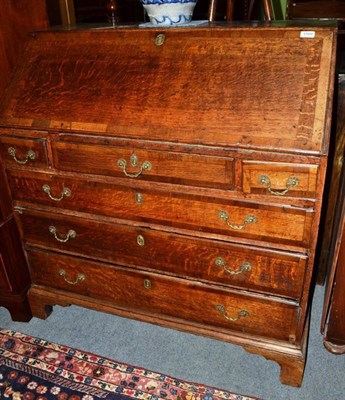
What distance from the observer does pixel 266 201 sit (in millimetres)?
1395

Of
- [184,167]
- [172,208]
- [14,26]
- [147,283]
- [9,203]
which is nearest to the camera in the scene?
[184,167]

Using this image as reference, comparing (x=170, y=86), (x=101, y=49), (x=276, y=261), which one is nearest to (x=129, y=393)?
(x=276, y=261)

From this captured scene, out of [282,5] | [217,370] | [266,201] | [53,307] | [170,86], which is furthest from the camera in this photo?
[282,5]

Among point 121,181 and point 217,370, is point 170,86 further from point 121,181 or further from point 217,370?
point 217,370

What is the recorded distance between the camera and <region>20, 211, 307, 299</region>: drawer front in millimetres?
1530

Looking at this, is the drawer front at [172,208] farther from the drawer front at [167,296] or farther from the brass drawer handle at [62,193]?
the drawer front at [167,296]

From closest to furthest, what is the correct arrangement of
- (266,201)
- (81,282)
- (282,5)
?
(266,201)
(81,282)
(282,5)

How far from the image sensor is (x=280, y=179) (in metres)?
1.34

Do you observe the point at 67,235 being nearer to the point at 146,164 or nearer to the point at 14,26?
the point at 146,164

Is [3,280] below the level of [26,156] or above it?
below

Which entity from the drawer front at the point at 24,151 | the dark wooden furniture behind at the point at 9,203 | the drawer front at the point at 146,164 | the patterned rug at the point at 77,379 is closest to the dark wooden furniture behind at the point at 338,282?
the patterned rug at the point at 77,379

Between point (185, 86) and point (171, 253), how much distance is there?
688 mm

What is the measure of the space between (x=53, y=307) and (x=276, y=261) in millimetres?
1369

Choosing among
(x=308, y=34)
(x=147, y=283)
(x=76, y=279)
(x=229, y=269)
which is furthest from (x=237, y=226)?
(x=76, y=279)
